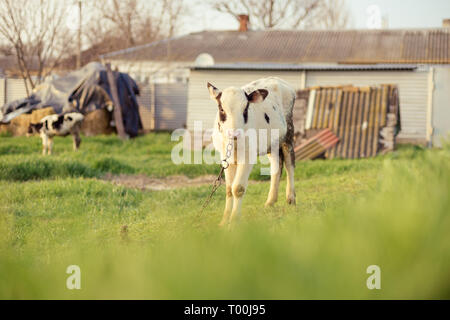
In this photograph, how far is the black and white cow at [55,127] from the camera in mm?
16594

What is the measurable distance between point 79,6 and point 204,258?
26.4m

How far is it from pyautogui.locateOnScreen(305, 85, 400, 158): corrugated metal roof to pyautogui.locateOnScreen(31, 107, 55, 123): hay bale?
10.1 m

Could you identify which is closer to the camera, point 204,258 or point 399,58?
point 204,258

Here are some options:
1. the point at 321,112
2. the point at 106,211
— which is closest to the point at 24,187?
the point at 106,211

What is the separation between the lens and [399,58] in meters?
29.5

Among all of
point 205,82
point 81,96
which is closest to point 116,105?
point 81,96

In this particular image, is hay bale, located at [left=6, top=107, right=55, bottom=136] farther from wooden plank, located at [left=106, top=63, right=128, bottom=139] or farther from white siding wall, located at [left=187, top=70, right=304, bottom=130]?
white siding wall, located at [left=187, top=70, right=304, bottom=130]

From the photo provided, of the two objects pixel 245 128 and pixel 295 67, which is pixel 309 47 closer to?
pixel 295 67

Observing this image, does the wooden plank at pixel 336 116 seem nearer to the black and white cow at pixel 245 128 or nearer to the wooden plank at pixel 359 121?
the wooden plank at pixel 359 121

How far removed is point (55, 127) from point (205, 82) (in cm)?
691

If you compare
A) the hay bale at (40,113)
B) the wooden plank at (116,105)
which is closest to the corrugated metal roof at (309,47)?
the wooden plank at (116,105)

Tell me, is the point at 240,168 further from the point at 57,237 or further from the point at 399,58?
the point at 399,58
